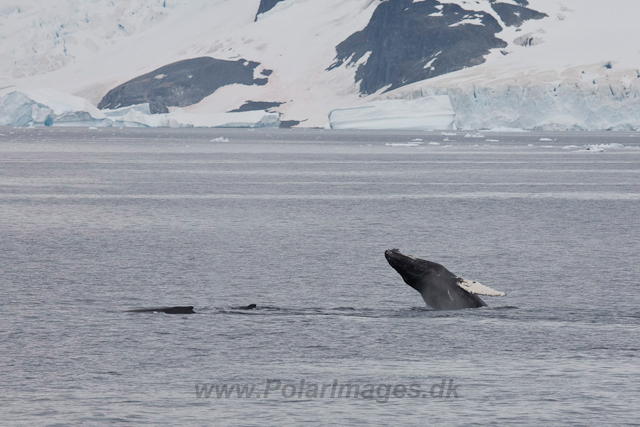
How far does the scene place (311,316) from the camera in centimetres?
1317

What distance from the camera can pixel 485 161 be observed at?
6575 cm

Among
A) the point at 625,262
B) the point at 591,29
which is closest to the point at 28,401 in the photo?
the point at 625,262

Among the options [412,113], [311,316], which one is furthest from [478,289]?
[412,113]

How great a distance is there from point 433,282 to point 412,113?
123662 mm

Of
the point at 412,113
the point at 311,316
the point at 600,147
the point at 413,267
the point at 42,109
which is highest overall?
the point at 42,109

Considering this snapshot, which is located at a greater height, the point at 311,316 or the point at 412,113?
the point at 412,113

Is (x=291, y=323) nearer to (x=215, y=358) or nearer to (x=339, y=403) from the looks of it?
(x=215, y=358)

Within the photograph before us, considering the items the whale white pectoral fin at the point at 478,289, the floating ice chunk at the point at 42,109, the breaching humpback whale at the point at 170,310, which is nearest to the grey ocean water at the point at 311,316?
the breaching humpback whale at the point at 170,310

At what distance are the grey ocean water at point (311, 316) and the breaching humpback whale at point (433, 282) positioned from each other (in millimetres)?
314

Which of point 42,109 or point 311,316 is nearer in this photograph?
point 311,316

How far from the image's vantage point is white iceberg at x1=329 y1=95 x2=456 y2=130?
13425 centimetres

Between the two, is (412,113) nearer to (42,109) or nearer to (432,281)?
(42,109)

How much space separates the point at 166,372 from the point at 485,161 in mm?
57166

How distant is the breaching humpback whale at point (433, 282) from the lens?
13.2m
